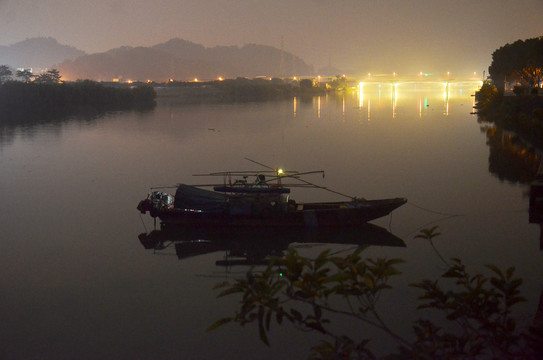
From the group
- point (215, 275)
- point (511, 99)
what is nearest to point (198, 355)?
point (215, 275)

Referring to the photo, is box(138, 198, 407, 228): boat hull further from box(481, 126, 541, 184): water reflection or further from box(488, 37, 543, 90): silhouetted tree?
box(488, 37, 543, 90): silhouetted tree

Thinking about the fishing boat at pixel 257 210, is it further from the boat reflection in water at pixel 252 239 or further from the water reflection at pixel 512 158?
the water reflection at pixel 512 158

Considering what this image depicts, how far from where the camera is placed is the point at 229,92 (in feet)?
283

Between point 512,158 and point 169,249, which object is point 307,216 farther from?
point 512,158

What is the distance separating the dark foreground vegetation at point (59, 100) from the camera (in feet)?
168

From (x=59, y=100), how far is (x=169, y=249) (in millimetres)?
51056

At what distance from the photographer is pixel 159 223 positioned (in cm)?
1272

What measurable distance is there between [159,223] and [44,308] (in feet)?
14.9

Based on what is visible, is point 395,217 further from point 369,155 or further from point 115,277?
point 369,155

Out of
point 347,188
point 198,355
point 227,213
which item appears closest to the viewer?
point 198,355

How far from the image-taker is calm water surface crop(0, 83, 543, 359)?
736 centimetres

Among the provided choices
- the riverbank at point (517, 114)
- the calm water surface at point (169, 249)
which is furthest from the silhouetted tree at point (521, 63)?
the calm water surface at point (169, 249)

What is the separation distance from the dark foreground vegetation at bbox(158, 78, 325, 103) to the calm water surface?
5532 centimetres

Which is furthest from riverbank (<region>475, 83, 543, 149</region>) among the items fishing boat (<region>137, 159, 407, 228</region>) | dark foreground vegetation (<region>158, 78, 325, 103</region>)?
dark foreground vegetation (<region>158, 78, 325, 103</region>)
